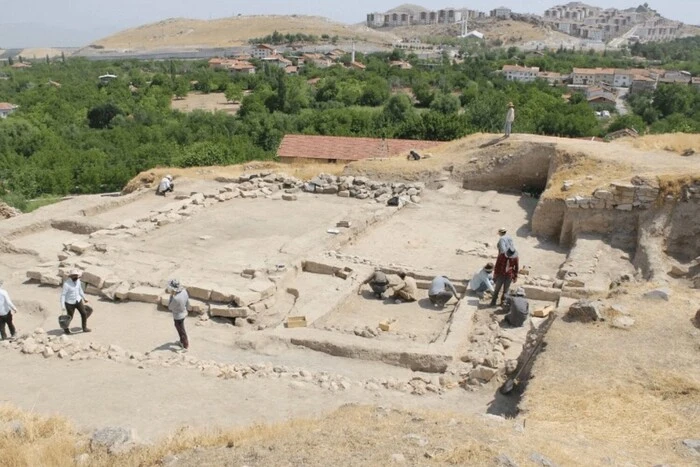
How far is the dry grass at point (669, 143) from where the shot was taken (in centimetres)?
1482

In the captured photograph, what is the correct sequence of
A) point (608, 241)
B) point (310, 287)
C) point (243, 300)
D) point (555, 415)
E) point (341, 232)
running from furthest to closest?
point (341, 232) → point (608, 241) → point (310, 287) → point (243, 300) → point (555, 415)

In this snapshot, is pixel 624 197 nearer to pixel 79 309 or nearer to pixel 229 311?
pixel 229 311

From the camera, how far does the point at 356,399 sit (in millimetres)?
7273

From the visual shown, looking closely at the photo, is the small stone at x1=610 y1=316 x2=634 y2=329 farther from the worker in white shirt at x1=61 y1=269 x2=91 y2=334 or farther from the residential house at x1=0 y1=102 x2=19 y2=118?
the residential house at x1=0 y1=102 x2=19 y2=118

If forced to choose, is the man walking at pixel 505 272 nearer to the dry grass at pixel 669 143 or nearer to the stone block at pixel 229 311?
the stone block at pixel 229 311

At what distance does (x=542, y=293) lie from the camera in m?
10.2

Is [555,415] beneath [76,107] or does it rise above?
above

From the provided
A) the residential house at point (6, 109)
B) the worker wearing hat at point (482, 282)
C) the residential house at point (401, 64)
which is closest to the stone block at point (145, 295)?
the worker wearing hat at point (482, 282)

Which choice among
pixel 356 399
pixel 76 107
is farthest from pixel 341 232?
pixel 76 107

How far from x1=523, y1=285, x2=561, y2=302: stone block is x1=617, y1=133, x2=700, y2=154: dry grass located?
689 centimetres

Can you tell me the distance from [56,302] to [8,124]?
38408mm

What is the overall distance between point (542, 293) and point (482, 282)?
38.7 inches

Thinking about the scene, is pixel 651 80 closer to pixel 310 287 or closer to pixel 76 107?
pixel 76 107

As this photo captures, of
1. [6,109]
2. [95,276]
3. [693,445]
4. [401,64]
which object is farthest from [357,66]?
[693,445]
